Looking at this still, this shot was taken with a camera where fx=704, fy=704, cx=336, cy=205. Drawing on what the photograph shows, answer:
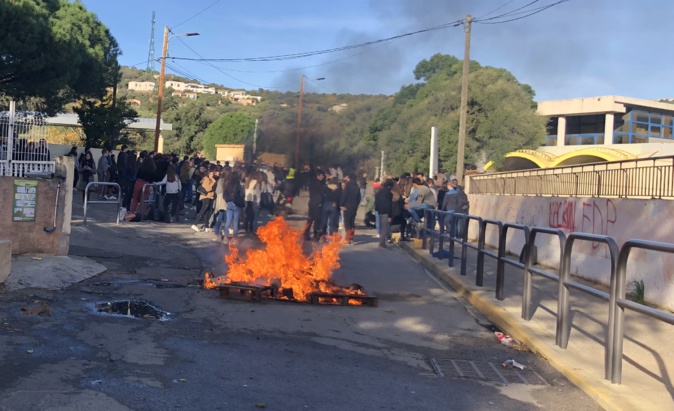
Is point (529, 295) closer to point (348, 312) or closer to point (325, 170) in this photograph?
point (348, 312)

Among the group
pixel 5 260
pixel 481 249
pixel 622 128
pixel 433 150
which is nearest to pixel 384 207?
pixel 481 249

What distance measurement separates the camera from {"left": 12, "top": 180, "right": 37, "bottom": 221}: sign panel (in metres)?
10.0

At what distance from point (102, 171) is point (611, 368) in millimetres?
20261

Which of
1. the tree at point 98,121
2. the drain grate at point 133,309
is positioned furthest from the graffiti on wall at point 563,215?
the tree at point 98,121

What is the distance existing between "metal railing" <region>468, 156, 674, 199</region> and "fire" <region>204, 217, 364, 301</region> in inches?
197

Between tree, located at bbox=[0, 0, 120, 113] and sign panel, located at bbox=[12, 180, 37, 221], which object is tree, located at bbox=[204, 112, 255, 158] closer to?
tree, located at bbox=[0, 0, 120, 113]

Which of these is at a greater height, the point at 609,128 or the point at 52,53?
the point at 609,128

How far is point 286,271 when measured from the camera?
969 cm

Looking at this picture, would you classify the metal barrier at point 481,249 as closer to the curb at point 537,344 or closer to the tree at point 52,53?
the curb at point 537,344

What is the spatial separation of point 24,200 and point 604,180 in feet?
32.4

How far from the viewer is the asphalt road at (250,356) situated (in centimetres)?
501

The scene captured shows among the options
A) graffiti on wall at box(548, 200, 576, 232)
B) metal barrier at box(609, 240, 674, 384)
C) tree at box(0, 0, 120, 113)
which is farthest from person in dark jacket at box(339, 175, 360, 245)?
tree at box(0, 0, 120, 113)

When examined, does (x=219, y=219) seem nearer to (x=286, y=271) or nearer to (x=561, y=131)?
(x=286, y=271)

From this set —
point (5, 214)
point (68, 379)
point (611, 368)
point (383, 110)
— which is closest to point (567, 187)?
point (383, 110)
